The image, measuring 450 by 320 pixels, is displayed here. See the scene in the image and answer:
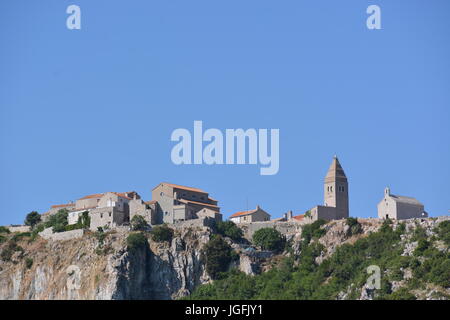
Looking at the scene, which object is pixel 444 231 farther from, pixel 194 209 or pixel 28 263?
pixel 28 263

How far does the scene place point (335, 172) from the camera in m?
112

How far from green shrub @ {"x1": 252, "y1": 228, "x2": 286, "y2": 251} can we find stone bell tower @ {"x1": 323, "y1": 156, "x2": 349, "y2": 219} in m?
5.97

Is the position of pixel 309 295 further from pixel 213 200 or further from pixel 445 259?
pixel 213 200

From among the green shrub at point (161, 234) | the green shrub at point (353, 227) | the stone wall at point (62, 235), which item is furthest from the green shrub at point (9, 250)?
the green shrub at point (353, 227)

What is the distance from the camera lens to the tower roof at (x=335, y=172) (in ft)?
367

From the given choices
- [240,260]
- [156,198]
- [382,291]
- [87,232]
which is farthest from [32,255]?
[382,291]

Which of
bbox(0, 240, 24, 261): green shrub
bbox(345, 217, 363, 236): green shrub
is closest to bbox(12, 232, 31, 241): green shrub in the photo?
bbox(0, 240, 24, 261): green shrub

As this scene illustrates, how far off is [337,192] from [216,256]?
1422cm

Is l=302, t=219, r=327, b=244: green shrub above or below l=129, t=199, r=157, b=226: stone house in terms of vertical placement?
A: below

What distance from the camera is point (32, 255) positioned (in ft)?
365

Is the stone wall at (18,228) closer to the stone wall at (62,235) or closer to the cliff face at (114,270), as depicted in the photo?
the stone wall at (62,235)

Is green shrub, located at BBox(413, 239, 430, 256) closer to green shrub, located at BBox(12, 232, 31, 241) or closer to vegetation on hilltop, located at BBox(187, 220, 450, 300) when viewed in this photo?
vegetation on hilltop, located at BBox(187, 220, 450, 300)

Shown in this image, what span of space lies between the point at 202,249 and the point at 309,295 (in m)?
12.9

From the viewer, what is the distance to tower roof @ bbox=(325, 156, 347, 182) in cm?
11200
